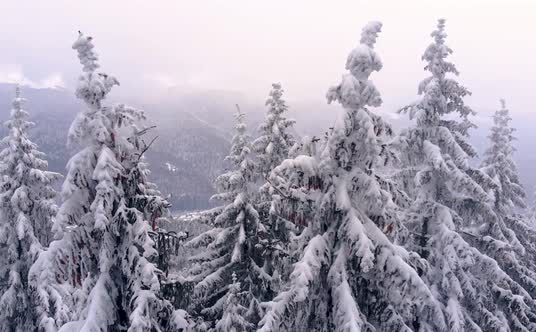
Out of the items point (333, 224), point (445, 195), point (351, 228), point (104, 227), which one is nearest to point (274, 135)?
point (445, 195)

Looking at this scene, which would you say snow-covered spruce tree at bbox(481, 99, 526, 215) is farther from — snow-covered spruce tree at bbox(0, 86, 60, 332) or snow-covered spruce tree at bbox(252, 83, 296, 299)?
snow-covered spruce tree at bbox(0, 86, 60, 332)

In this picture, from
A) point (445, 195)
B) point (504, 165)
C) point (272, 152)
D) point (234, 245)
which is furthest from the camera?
point (504, 165)

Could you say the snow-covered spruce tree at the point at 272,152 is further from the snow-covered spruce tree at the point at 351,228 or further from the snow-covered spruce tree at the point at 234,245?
the snow-covered spruce tree at the point at 351,228

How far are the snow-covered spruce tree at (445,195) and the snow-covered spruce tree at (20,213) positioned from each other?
1609 centimetres

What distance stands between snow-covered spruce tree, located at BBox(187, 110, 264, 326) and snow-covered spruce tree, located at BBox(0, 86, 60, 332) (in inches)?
298

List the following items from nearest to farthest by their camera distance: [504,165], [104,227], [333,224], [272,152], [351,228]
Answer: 1. [351,228]
2. [104,227]
3. [333,224]
4. [272,152]
5. [504,165]

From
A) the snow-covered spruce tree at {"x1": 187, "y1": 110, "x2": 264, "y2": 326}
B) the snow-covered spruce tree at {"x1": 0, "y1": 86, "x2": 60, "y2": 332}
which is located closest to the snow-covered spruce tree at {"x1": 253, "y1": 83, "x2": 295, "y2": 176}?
the snow-covered spruce tree at {"x1": 187, "y1": 110, "x2": 264, "y2": 326}

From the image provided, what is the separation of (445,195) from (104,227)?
12525 millimetres

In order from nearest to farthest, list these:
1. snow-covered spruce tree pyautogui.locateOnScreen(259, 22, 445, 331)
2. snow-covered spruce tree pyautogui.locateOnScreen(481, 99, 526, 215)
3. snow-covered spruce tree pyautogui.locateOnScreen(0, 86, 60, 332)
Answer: snow-covered spruce tree pyautogui.locateOnScreen(259, 22, 445, 331) → snow-covered spruce tree pyautogui.locateOnScreen(0, 86, 60, 332) → snow-covered spruce tree pyautogui.locateOnScreen(481, 99, 526, 215)

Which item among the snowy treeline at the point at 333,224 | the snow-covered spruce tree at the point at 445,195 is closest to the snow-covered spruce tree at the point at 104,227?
the snowy treeline at the point at 333,224

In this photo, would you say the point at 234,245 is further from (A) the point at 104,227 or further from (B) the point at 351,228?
(B) the point at 351,228

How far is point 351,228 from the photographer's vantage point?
33.7ft

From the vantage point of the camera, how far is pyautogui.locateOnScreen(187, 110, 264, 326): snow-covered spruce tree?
732 inches

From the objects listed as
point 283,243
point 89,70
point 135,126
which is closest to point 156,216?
point 135,126
